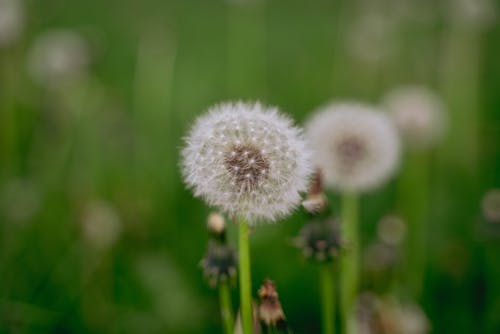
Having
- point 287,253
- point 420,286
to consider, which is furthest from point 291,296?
point 420,286

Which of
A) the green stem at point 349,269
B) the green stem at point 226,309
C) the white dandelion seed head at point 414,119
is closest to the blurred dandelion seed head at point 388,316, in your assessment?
the green stem at point 349,269

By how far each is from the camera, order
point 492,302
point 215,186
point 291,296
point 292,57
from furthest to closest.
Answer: point 292,57 < point 291,296 < point 492,302 < point 215,186

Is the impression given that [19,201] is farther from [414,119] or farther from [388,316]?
[414,119]

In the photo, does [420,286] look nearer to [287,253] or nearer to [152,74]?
[287,253]

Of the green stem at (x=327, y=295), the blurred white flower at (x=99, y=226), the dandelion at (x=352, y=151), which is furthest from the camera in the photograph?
the blurred white flower at (x=99, y=226)

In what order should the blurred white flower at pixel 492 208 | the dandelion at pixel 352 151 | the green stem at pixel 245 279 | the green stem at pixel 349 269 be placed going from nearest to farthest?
the green stem at pixel 245 279
the green stem at pixel 349 269
the dandelion at pixel 352 151
the blurred white flower at pixel 492 208

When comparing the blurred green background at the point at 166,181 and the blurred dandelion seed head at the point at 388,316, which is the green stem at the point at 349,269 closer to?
the blurred dandelion seed head at the point at 388,316

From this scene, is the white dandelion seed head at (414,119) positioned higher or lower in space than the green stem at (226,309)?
higher
